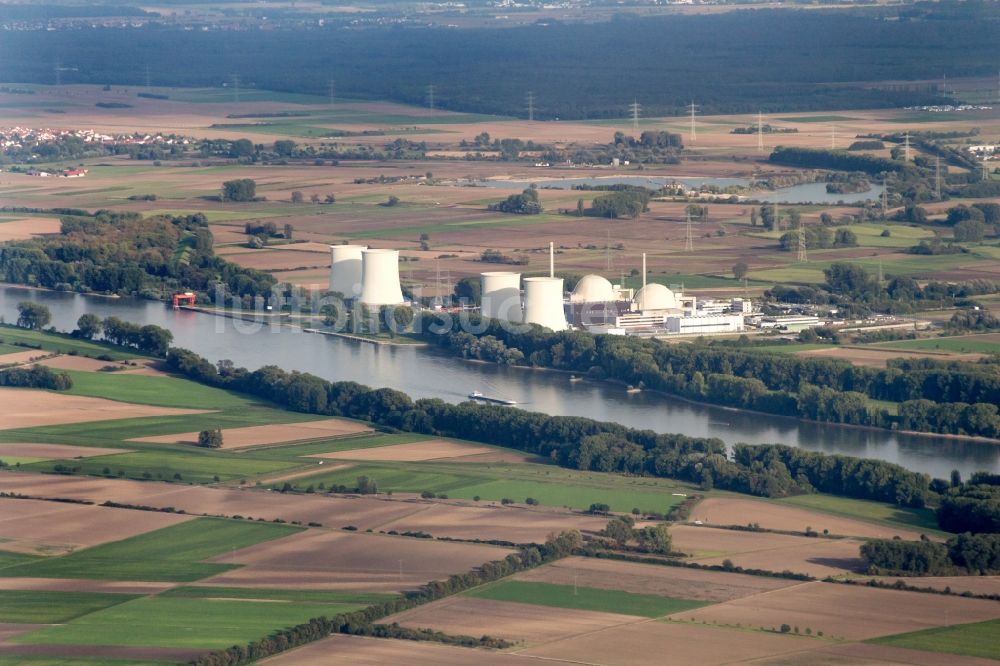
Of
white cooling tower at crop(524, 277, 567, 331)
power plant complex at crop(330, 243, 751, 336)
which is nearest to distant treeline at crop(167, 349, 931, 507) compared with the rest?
white cooling tower at crop(524, 277, 567, 331)

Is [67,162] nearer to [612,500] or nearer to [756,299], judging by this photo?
[756,299]

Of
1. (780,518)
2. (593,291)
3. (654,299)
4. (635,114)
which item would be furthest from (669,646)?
(635,114)

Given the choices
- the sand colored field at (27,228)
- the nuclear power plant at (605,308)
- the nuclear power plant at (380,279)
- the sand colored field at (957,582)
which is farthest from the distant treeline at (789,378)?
the sand colored field at (27,228)

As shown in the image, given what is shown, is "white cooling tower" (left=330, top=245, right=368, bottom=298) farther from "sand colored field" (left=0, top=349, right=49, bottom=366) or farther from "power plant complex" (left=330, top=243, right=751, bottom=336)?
"sand colored field" (left=0, top=349, right=49, bottom=366)

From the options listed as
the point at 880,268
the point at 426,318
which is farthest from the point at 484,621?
the point at 880,268

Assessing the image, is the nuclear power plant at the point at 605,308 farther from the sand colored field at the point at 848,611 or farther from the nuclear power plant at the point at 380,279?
the sand colored field at the point at 848,611

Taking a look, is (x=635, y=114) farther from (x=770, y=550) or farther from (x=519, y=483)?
(x=770, y=550)
